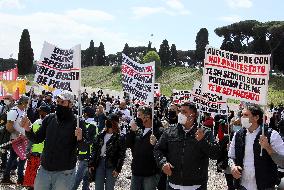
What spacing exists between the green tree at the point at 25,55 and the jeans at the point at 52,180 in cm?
7089

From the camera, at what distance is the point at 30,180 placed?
8828 mm

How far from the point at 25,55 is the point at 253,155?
74.2 metres

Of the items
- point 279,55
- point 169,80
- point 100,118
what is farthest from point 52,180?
point 169,80

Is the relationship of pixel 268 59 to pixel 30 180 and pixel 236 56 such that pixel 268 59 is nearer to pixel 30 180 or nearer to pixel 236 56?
pixel 236 56

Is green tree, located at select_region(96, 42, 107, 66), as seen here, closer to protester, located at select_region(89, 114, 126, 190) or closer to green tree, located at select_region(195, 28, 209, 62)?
green tree, located at select_region(195, 28, 209, 62)

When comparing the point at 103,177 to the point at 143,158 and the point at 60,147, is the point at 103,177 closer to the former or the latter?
the point at 143,158

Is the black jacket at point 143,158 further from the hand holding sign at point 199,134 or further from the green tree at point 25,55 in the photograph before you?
the green tree at point 25,55

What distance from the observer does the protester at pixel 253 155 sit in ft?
17.9

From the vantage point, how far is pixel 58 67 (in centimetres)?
670

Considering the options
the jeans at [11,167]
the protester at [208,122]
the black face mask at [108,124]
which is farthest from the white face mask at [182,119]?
the protester at [208,122]

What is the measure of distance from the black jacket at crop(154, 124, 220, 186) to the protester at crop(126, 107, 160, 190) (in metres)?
1.03

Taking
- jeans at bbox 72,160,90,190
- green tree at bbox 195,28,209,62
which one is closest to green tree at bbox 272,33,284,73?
green tree at bbox 195,28,209,62

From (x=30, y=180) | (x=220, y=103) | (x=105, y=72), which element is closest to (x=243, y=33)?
(x=105, y=72)

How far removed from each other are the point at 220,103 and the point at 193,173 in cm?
698
